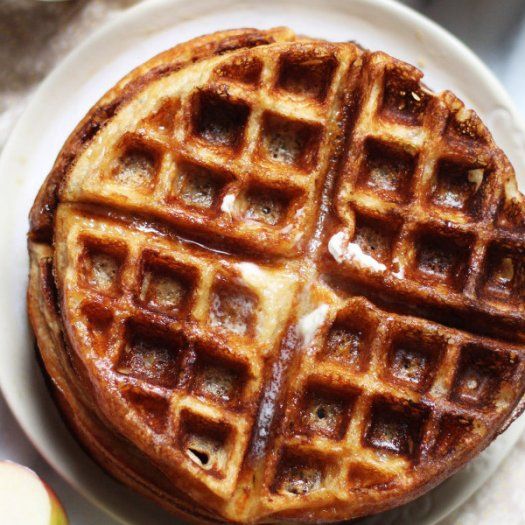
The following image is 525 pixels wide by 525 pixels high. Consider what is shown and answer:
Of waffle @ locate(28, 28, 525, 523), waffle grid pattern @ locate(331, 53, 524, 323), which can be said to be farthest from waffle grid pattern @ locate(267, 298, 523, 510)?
waffle grid pattern @ locate(331, 53, 524, 323)

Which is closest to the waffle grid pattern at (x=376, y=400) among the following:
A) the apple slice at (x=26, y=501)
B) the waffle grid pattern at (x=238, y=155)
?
the waffle grid pattern at (x=238, y=155)

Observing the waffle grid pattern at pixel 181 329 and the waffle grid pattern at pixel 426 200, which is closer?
the waffle grid pattern at pixel 181 329

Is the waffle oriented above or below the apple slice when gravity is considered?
above

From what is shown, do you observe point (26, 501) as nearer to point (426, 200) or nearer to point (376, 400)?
point (376, 400)

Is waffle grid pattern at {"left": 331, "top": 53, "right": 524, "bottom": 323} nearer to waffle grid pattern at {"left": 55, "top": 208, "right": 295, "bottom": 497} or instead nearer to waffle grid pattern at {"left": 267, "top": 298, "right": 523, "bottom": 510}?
waffle grid pattern at {"left": 267, "top": 298, "right": 523, "bottom": 510}

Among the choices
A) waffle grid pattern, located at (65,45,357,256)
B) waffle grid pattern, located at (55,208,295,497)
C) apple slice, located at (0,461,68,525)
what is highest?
waffle grid pattern, located at (65,45,357,256)

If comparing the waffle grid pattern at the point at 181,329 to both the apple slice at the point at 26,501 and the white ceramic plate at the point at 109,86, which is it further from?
the apple slice at the point at 26,501

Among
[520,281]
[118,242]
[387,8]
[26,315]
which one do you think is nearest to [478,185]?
[520,281]
